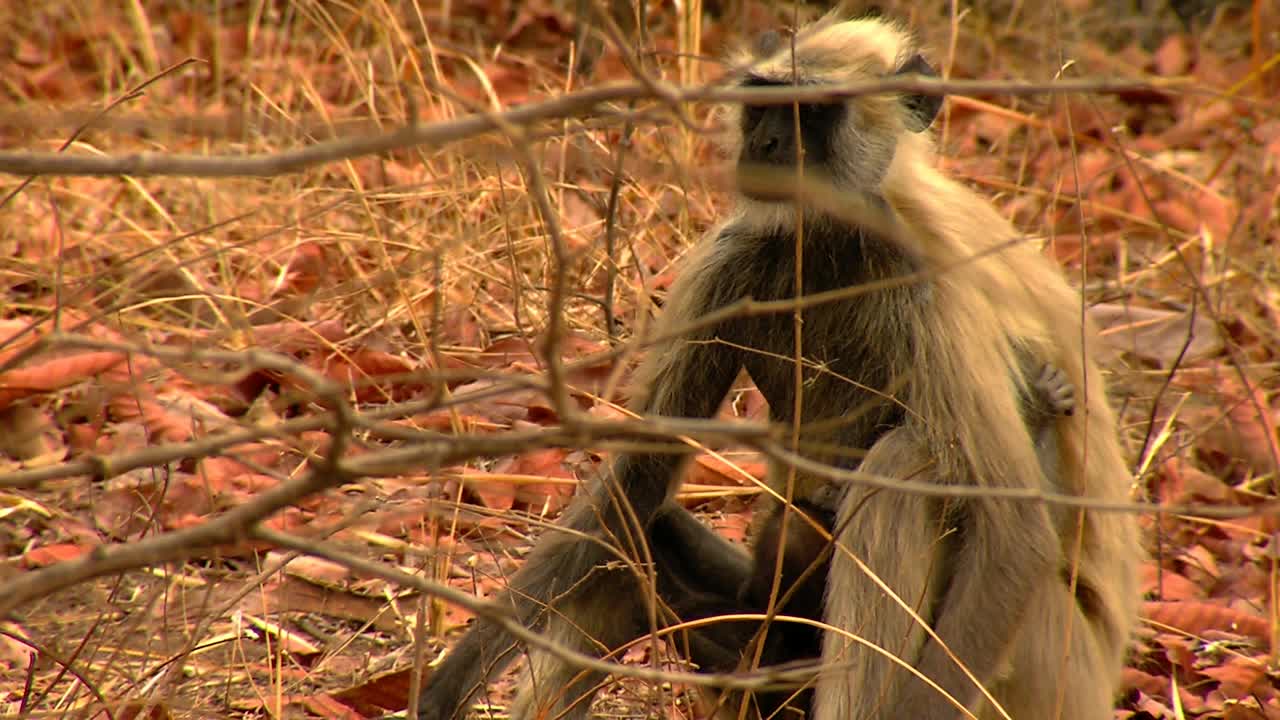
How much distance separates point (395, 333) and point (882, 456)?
202cm

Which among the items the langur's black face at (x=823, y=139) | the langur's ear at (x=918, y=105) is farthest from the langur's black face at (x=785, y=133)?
the langur's ear at (x=918, y=105)

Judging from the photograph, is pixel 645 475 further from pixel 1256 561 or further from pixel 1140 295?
pixel 1140 295

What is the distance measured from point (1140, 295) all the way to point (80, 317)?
334 centimetres

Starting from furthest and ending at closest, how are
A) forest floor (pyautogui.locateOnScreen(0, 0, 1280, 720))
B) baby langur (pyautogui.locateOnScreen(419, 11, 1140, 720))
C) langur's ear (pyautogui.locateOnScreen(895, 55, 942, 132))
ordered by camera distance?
→ langur's ear (pyautogui.locateOnScreen(895, 55, 942, 132)), forest floor (pyautogui.locateOnScreen(0, 0, 1280, 720)), baby langur (pyautogui.locateOnScreen(419, 11, 1140, 720))

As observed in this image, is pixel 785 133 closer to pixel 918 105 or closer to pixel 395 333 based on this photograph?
pixel 918 105

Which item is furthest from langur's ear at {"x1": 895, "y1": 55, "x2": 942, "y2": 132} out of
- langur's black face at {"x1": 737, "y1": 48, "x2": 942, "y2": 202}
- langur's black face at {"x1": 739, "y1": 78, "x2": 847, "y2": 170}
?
langur's black face at {"x1": 739, "y1": 78, "x2": 847, "y2": 170}

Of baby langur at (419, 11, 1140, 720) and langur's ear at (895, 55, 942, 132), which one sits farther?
langur's ear at (895, 55, 942, 132)

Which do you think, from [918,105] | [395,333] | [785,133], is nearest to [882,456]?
[785,133]

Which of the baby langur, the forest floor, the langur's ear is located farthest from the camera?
the langur's ear

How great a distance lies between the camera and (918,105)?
11.5 ft

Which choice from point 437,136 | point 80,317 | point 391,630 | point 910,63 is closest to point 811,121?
point 910,63

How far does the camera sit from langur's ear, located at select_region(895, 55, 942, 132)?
11.2 feet

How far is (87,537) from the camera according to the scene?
3871 millimetres

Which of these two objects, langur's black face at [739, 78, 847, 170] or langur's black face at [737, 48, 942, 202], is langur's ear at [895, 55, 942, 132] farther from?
langur's black face at [739, 78, 847, 170]
